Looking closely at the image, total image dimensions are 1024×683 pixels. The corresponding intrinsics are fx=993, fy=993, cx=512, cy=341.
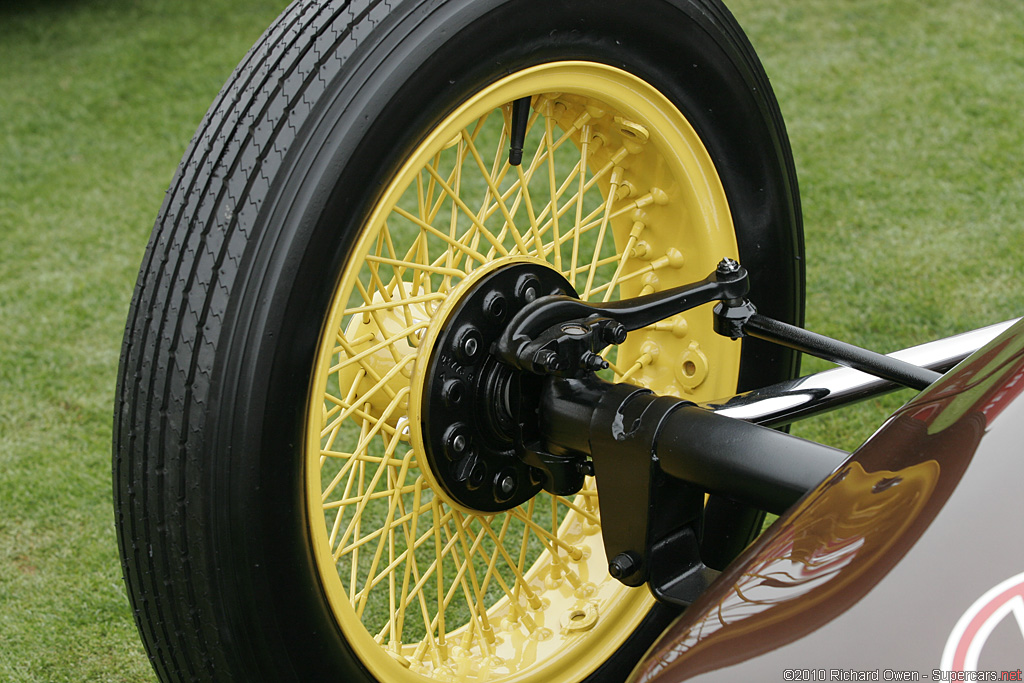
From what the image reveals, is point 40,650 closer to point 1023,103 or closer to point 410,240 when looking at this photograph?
point 410,240

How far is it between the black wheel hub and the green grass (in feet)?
3.07

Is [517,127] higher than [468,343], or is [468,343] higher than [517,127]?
[517,127]

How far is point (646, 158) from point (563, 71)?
0.34 metres

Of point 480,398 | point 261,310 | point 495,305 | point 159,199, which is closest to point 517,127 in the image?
point 495,305

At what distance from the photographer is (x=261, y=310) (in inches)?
46.8

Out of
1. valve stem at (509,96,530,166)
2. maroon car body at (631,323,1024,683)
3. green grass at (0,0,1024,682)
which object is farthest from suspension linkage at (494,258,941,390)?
green grass at (0,0,1024,682)

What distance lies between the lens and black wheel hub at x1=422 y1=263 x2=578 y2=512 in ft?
4.75

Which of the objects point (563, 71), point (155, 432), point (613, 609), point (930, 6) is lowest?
point (613, 609)

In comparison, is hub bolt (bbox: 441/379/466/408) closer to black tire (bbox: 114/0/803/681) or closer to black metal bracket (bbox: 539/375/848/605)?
black metal bracket (bbox: 539/375/848/605)

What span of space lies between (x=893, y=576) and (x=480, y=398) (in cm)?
74

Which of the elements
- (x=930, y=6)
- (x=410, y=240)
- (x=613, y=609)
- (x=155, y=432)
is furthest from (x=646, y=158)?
(x=930, y=6)

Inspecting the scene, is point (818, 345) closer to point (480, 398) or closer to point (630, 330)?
point (630, 330)

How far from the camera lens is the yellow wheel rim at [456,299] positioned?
140 cm

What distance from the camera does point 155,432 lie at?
1251 mm
